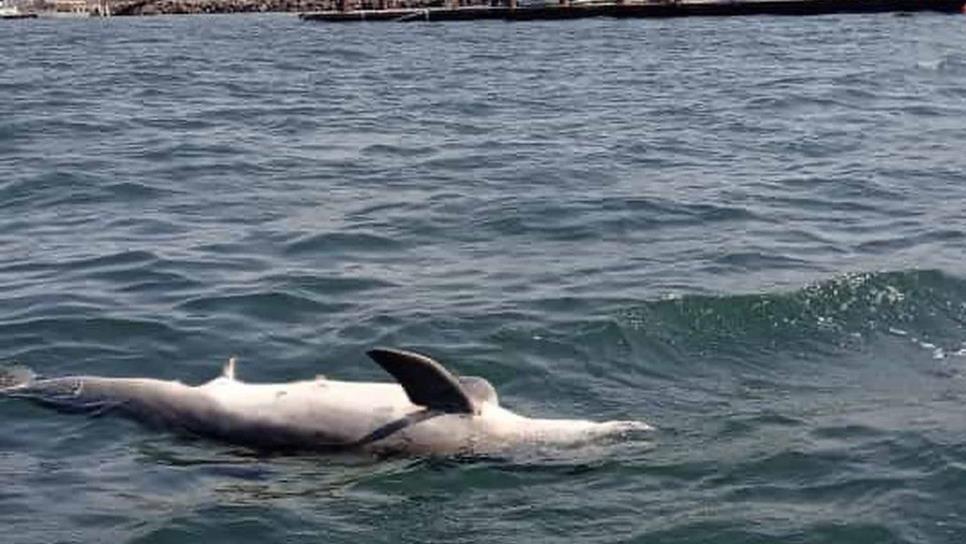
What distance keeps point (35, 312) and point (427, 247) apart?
12.6 feet

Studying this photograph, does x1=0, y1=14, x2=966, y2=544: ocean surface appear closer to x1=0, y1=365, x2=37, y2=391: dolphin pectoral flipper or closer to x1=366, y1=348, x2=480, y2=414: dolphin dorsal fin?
x1=0, y1=365, x2=37, y2=391: dolphin pectoral flipper

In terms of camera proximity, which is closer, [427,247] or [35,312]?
[35,312]

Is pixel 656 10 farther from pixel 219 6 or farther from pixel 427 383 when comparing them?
pixel 427 383

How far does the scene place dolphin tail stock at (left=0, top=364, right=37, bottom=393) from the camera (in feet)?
32.4

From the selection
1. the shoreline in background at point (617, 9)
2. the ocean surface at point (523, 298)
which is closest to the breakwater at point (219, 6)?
the shoreline in background at point (617, 9)

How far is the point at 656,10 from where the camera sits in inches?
2514

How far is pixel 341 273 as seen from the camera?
13.0 meters

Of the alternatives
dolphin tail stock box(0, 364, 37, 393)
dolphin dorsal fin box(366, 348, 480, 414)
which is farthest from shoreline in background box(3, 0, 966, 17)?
dolphin dorsal fin box(366, 348, 480, 414)

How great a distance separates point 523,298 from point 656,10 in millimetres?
53763

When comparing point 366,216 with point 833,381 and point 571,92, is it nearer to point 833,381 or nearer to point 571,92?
point 833,381

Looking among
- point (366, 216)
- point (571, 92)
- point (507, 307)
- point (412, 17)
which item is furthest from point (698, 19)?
point (507, 307)

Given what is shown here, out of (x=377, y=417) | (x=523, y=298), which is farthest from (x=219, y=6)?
(x=377, y=417)

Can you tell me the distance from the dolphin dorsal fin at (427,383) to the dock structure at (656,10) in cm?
5238

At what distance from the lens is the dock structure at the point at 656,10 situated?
59.5m
